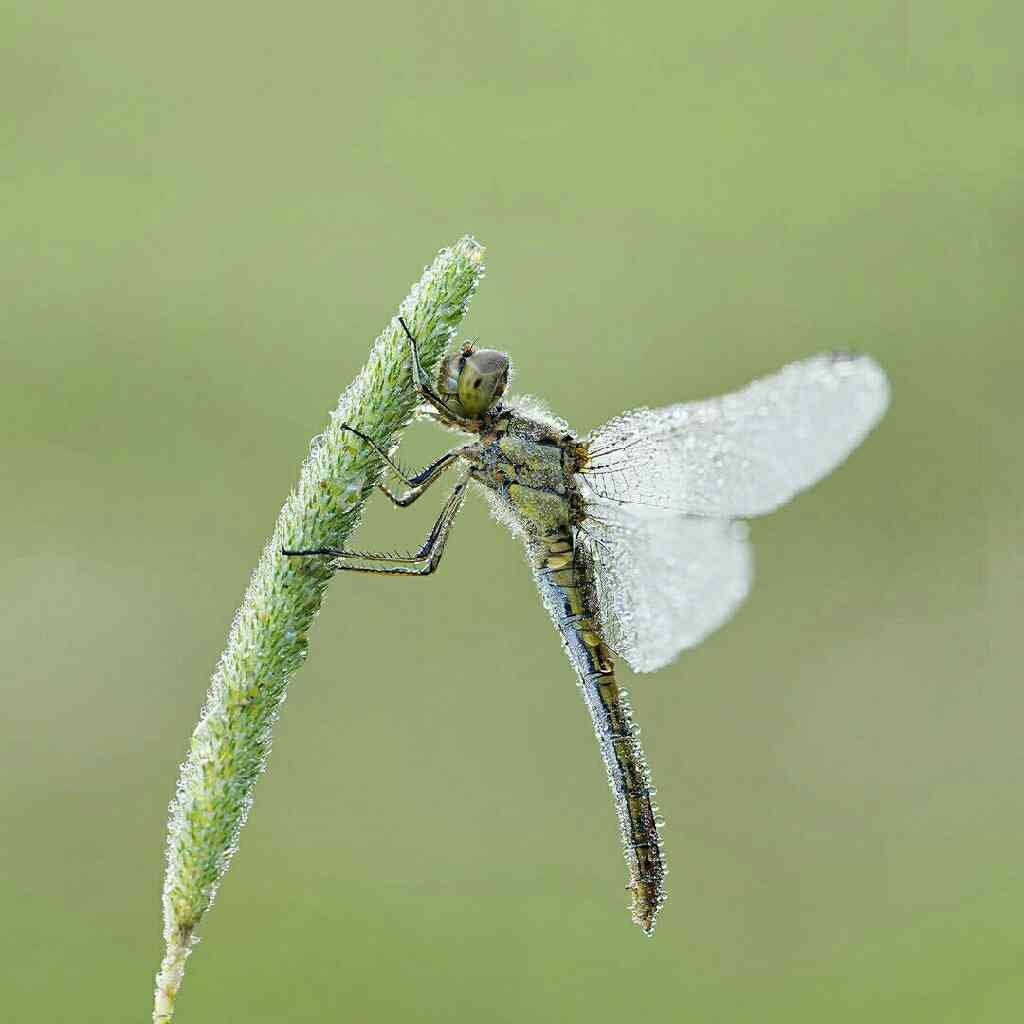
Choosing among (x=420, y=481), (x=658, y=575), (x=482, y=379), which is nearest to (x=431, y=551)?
(x=420, y=481)

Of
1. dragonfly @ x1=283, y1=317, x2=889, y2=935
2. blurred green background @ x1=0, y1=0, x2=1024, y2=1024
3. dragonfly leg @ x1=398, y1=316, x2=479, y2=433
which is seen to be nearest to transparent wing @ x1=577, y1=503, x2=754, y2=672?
dragonfly @ x1=283, y1=317, x2=889, y2=935

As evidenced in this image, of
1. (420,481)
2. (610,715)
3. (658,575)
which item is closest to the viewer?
(420,481)

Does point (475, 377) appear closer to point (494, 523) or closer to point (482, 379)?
point (482, 379)

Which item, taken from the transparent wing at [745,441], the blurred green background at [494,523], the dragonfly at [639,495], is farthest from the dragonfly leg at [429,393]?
the blurred green background at [494,523]

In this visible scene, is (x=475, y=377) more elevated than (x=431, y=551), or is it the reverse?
(x=475, y=377)

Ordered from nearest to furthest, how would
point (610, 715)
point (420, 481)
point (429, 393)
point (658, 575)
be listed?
point (429, 393) → point (420, 481) → point (610, 715) → point (658, 575)

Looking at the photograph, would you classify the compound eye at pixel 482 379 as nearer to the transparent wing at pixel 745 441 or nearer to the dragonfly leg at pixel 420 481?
the dragonfly leg at pixel 420 481

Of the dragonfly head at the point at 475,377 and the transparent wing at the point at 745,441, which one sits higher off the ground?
the transparent wing at the point at 745,441

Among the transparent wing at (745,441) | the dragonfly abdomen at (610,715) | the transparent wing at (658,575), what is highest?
the transparent wing at (745,441)
